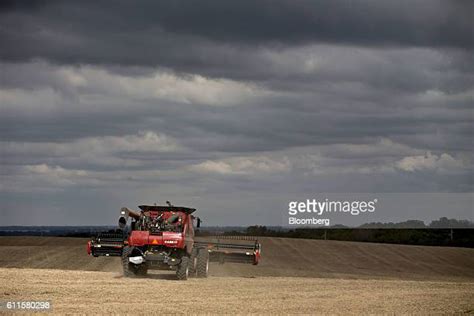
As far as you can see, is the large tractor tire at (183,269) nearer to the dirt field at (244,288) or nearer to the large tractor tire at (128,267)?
the dirt field at (244,288)

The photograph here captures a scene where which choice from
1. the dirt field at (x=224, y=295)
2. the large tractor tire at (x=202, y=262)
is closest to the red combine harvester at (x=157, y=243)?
the large tractor tire at (x=202, y=262)

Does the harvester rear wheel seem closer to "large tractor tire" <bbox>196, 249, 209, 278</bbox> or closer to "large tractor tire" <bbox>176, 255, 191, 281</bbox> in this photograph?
"large tractor tire" <bbox>176, 255, 191, 281</bbox>

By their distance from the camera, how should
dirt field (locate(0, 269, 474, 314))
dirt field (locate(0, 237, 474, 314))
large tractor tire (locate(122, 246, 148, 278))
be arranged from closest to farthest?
dirt field (locate(0, 269, 474, 314))
dirt field (locate(0, 237, 474, 314))
large tractor tire (locate(122, 246, 148, 278))

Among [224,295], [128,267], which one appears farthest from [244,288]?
[128,267]

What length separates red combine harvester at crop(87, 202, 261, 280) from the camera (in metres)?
34.2

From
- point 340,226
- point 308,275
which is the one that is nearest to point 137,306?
point 308,275

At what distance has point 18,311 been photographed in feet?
72.9

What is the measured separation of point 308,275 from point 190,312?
21450mm

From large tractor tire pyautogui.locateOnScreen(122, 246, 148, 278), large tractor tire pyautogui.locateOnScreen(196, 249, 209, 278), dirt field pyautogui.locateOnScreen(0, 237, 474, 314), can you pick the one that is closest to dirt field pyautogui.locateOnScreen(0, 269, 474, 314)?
dirt field pyautogui.locateOnScreen(0, 237, 474, 314)

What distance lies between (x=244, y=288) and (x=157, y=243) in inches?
185

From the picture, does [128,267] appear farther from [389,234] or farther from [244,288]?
[389,234]

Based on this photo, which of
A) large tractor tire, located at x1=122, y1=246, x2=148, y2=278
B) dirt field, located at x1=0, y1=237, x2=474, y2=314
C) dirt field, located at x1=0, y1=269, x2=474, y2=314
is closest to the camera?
dirt field, located at x1=0, y1=269, x2=474, y2=314

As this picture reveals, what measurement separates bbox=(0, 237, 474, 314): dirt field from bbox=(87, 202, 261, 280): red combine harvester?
0.84 meters

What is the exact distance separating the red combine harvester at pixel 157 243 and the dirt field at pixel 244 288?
0.84m
